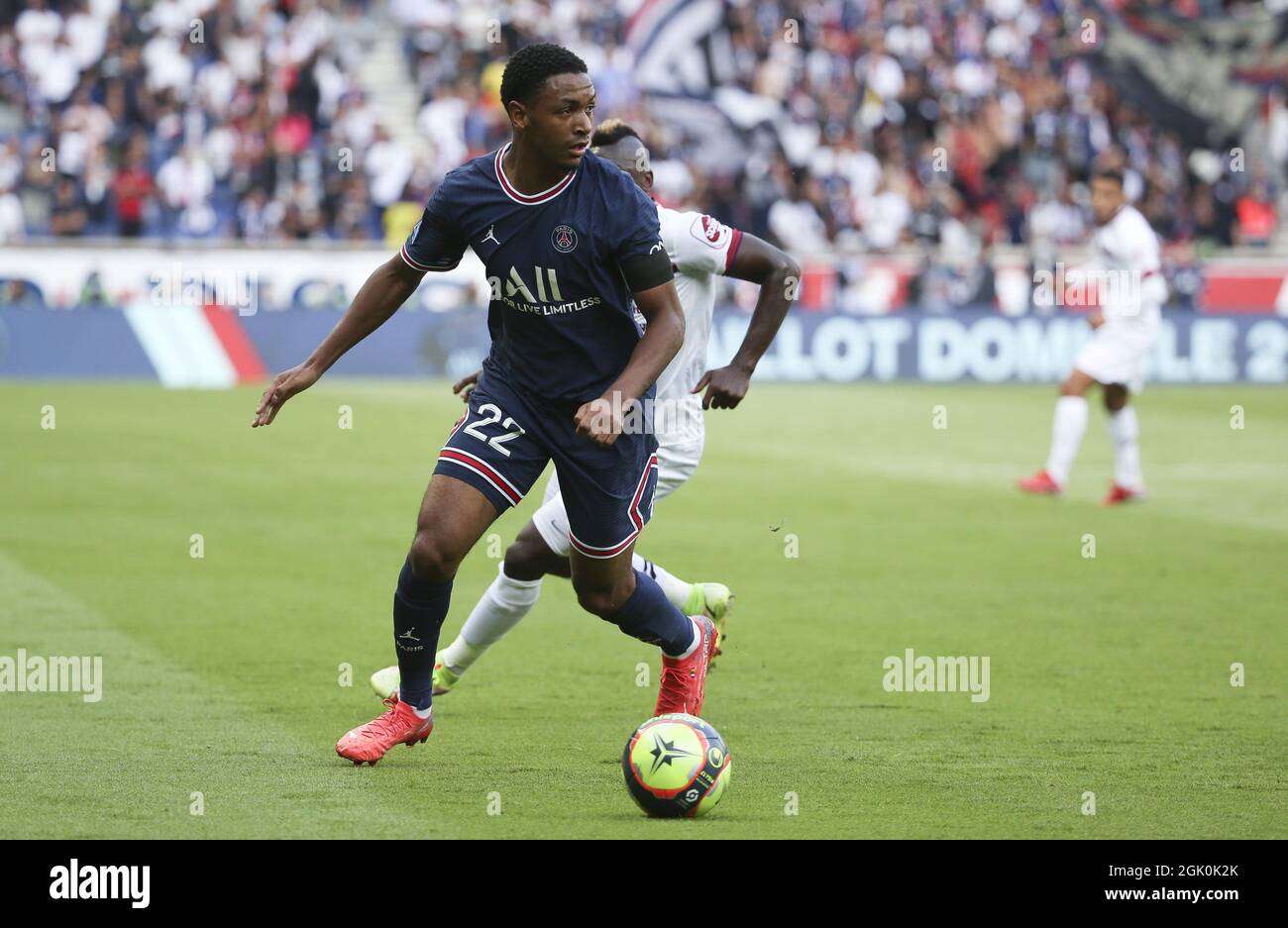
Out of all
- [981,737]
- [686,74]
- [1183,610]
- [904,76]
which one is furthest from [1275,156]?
[981,737]

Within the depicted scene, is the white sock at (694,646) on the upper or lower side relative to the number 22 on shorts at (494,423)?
lower

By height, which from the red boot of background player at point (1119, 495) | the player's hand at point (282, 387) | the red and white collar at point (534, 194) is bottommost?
the player's hand at point (282, 387)

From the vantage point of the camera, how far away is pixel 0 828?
546cm

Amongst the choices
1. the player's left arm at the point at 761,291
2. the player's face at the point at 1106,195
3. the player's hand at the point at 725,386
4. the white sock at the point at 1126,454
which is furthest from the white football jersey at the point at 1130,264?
the player's hand at the point at 725,386

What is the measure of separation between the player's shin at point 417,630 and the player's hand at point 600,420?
840 millimetres

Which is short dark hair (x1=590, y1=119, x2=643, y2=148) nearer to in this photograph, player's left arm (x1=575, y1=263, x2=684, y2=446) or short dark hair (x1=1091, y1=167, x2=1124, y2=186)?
player's left arm (x1=575, y1=263, x2=684, y2=446)

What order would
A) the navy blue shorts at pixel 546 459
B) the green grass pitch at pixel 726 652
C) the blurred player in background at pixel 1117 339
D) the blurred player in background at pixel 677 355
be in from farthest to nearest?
the blurred player in background at pixel 1117 339 < the blurred player in background at pixel 677 355 < the navy blue shorts at pixel 546 459 < the green grass pitch at pixel 726 652

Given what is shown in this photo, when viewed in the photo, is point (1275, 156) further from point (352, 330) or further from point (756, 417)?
point (352, 330)

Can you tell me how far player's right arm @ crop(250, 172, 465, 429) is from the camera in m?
6.47

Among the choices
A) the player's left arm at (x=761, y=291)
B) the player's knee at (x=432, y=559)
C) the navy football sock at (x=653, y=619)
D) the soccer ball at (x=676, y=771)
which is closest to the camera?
the soccer ball at (x=676, y=771)

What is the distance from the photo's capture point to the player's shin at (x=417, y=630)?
6559 millimetres

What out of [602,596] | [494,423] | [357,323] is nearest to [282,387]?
[357,323]

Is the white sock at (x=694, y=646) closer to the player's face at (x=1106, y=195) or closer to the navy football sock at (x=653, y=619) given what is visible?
the navy football sock at (x=653, y=619)

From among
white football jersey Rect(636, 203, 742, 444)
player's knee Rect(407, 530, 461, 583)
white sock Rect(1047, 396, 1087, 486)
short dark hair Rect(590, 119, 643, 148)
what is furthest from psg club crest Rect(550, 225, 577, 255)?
white sock Rect(1047, 396, 1087, 486)
